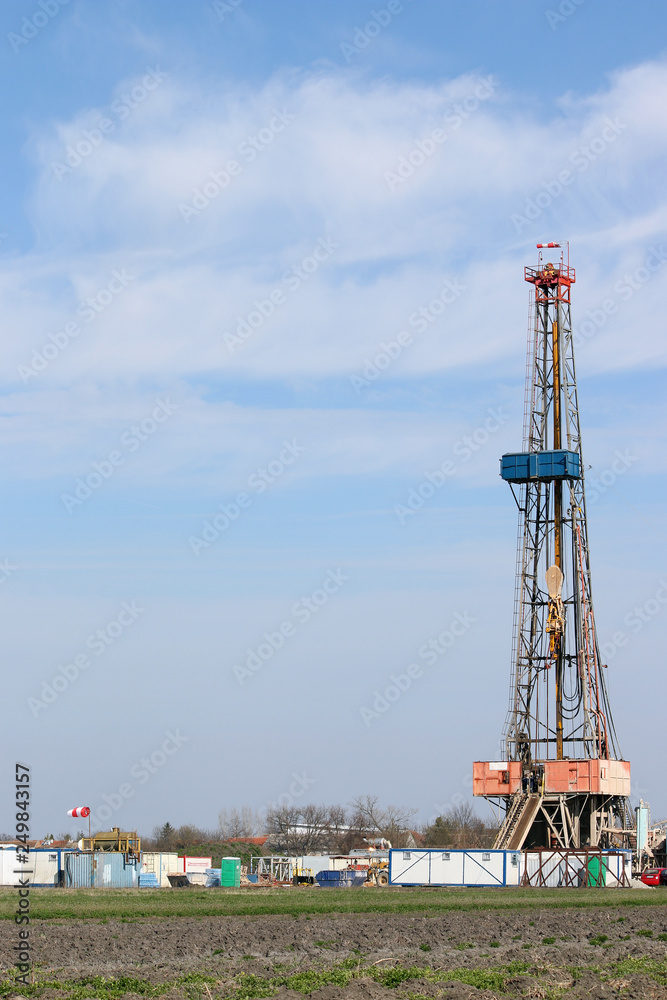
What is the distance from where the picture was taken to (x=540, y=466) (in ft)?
214

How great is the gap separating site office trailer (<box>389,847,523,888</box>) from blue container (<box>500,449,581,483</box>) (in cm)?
Result: 2151

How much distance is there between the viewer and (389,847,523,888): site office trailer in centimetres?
→ 5138

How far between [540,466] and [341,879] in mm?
24133

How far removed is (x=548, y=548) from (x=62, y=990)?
5082 cm

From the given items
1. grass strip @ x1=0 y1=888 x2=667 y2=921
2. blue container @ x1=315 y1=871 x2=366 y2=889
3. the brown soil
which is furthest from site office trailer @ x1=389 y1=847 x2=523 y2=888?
the brown soil

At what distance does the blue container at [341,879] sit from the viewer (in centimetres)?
5847

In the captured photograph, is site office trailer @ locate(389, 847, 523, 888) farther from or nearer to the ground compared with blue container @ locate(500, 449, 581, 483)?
nearer to the ground

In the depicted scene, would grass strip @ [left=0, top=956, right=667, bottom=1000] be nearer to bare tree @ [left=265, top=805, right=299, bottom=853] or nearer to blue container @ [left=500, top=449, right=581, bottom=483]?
blue container @ [left=500, top=449, right=581, bottom=483]

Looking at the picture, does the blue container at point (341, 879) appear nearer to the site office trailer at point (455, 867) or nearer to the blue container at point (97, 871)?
the site office trailer at point (455, 867)

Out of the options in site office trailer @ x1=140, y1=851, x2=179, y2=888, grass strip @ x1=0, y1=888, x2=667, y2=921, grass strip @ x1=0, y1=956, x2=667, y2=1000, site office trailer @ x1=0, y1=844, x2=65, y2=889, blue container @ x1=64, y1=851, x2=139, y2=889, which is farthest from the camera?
site office trailer @ x1=140, y1=851, x2=179, y2=888

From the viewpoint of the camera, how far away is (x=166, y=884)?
203 ft

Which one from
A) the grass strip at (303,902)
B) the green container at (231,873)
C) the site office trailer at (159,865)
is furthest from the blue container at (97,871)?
the grass strip at (303,902)

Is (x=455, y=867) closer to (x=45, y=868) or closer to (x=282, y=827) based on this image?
(x=45, y=868)

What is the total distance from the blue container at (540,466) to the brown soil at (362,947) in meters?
35.0
